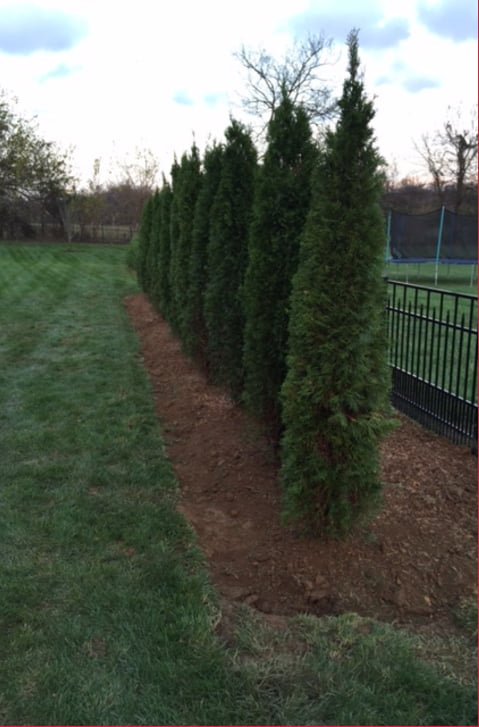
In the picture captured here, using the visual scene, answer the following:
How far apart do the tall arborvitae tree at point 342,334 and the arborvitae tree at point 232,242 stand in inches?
75.0

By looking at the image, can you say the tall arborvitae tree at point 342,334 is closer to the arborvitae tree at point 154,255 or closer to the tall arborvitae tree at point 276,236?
the tall arborvitae tree at point 276,236

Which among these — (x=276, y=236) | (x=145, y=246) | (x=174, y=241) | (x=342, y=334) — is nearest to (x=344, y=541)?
(x=342, y=334)

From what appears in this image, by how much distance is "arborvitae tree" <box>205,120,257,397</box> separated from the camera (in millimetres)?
4562

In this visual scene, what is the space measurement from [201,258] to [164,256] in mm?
3473

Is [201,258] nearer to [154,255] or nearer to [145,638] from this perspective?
[145,638]

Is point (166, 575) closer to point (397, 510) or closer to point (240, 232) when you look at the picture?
point (397, 510)

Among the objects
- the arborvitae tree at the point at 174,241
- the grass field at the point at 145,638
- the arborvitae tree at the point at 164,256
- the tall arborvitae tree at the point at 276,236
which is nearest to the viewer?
the grass field at the point at 145,638

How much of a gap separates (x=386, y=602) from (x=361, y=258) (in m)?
1.51

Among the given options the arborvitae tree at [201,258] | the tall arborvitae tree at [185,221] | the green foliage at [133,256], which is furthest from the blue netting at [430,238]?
the arborvitae tree at [201,258]

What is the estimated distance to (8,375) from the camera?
6082 mm

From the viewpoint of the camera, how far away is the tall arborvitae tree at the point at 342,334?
2.49 m

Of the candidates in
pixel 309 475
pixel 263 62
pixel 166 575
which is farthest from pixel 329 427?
pixel 263 62

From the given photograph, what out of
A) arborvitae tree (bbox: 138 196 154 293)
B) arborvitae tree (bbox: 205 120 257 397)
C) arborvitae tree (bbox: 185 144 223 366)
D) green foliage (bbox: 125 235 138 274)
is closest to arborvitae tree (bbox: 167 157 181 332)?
arborvitae tree (bbox: 185 144 223 366)

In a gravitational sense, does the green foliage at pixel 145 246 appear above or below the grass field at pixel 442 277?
above
